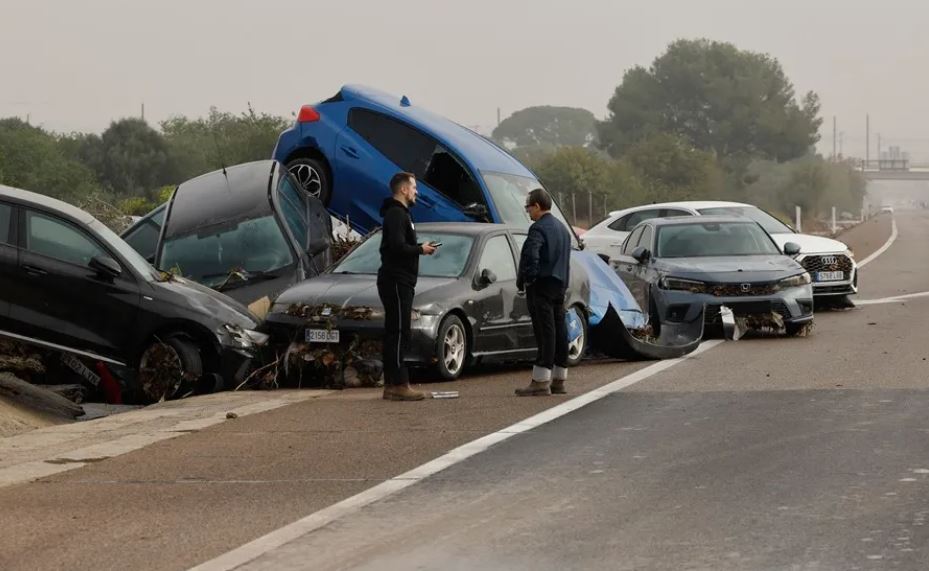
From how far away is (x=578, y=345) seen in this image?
56.3 ft

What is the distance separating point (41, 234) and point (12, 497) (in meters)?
6.39

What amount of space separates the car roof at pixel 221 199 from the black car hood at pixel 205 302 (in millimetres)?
2722

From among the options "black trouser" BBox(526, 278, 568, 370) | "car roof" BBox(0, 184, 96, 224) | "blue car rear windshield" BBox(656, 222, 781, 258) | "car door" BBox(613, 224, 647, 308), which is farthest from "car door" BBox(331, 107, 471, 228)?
"black trouser" BBox(526, 278, 568, 370)

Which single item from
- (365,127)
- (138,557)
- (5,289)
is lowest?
(138,557)

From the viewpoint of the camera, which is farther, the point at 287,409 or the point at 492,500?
the point at 287,409

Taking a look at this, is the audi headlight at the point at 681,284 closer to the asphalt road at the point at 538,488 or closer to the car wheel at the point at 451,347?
the car wheel at the point at 451,347

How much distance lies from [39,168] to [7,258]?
72.2m

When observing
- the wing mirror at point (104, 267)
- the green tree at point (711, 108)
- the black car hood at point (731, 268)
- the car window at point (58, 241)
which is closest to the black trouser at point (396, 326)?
the wing mirror at point (104, 267)

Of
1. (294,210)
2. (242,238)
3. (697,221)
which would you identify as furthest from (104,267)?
(697,221)

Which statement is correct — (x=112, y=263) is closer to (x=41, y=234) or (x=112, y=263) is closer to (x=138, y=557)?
(x=41, y=234)

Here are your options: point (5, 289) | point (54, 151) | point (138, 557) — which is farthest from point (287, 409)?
point (54, 151)

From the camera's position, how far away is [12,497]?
363 inches

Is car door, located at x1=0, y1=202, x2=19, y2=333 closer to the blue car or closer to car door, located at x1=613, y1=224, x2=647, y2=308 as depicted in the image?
the blue car

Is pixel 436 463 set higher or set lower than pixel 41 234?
lower
